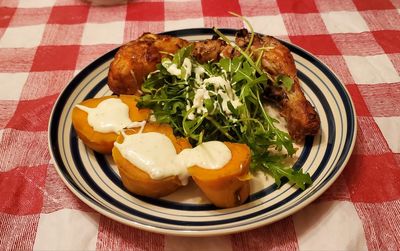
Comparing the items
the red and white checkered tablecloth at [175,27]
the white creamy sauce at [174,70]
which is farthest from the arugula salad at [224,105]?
the red and white checkered tablecloth at [175,27]

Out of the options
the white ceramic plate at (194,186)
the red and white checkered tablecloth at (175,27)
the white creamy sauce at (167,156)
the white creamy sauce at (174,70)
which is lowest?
the red and white checkered tablecloth at (175,27)

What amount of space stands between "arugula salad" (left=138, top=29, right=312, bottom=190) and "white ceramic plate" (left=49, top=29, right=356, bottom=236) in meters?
0.07

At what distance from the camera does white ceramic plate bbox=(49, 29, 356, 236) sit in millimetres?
1053

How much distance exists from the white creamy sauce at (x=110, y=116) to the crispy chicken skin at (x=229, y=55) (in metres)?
0.14

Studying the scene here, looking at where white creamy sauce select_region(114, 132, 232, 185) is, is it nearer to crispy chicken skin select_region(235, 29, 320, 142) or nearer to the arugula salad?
the arugula salad

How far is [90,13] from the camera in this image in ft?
7.24

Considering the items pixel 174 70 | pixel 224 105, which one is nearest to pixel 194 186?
pixel 224 105

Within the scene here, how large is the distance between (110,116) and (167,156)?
10.9 inches

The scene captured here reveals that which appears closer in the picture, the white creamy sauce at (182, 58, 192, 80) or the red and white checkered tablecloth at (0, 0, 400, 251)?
the red and white checkered tablecloth at (0, 0, 400, 251)

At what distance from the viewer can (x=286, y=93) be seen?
139cm

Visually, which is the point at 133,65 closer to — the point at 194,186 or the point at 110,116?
the point at 110,116

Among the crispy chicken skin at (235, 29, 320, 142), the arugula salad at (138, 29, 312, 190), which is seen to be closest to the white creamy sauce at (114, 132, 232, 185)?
the arugula salad at (138, 29, 312, 190)

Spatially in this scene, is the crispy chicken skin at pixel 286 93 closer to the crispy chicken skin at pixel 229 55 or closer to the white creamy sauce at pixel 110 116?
the crispy chicken skin at pixel 229 55

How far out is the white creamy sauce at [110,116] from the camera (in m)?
1.26
